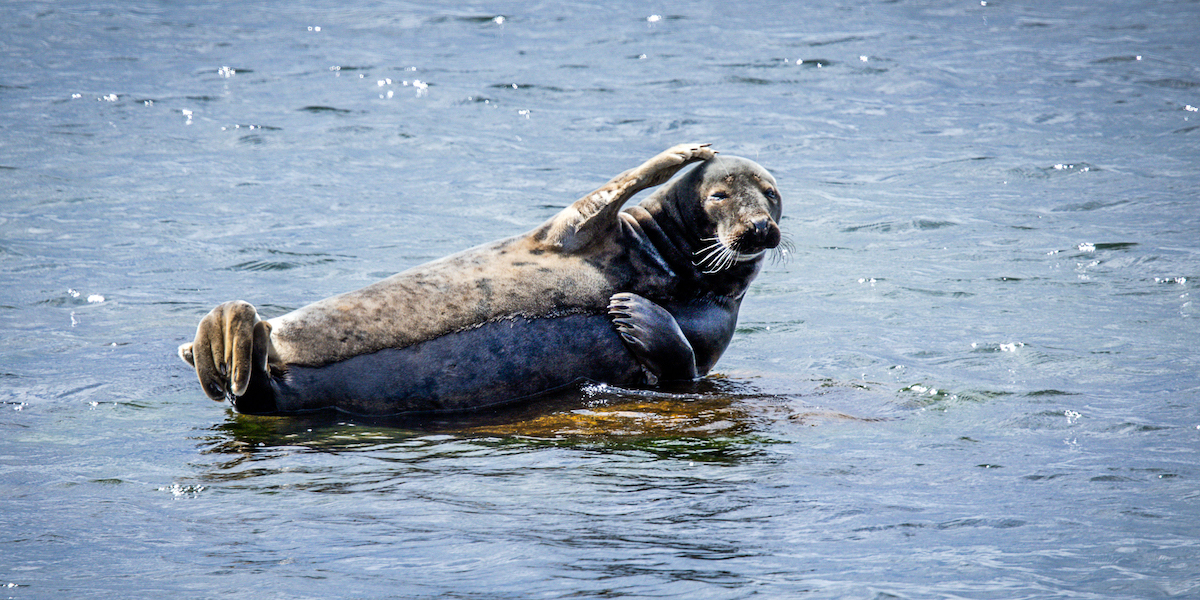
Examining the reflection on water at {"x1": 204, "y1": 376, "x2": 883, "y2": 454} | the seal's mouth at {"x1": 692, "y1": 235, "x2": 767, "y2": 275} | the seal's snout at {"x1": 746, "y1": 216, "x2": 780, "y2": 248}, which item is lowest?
the reflection on water at {"x1": 204, "y1": 376, "x2": 883, "y2": 454}

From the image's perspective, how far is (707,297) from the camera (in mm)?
6531

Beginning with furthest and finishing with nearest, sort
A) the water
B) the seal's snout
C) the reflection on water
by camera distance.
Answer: the seal's snout < the reflection on water < the water

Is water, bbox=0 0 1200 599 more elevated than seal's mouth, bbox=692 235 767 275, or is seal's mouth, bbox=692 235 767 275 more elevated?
seal's mouth, bbox=692 235 767 275

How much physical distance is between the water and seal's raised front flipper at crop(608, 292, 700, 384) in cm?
27

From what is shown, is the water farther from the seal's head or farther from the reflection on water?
the seal's head

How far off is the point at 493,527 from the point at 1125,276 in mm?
6649

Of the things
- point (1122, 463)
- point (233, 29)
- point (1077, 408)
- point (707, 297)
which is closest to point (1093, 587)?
point (1122, 463)

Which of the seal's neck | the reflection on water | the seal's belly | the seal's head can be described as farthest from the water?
the seal's head

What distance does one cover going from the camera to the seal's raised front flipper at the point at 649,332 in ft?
20.2

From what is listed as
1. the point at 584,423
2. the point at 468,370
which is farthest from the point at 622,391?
the point at 468,370

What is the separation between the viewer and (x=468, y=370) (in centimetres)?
589

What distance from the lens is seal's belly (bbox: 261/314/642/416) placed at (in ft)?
18.8

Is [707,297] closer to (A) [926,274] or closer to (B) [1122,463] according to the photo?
(B) [1122,463]

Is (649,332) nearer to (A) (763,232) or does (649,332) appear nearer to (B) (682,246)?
(B) (682,246)
